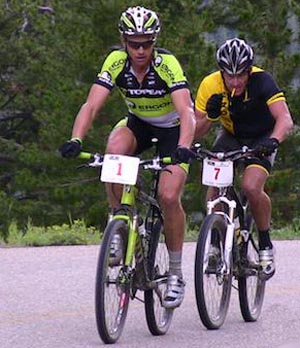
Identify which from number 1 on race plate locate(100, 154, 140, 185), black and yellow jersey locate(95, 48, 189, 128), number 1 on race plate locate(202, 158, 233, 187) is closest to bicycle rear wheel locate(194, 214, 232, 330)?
A: number 1 on race plate locate(202, 158, 233, 187)

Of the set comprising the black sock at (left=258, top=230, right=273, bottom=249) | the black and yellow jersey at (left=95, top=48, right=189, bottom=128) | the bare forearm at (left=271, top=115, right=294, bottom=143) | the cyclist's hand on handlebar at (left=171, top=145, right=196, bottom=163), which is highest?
the black and yellow jersey at (left=95, top=48, right=189, bottom=128)

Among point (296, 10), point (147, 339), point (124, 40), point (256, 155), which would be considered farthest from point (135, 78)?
point (296, 10)

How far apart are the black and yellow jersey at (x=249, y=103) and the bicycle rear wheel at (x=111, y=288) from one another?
1.48m

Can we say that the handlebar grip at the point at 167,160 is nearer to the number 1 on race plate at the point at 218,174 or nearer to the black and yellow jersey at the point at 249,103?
the number 1 on race plate at the point at 218,174

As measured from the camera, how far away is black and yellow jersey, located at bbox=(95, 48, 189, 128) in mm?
8344

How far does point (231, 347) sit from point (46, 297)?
8.96 feet

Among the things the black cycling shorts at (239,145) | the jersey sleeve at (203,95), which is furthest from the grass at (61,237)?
the jersey sleeve at (203,95)

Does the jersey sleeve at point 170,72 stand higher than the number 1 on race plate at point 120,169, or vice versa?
the jersey sleeve at point 170,72

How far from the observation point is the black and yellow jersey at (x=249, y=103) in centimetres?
891

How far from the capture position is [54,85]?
35.8 meters

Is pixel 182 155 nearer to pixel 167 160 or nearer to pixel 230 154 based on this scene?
pixel 167 160

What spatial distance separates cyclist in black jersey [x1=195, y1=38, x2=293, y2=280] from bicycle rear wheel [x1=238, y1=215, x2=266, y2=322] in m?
0.06

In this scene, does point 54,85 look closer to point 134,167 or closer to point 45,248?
point 45,248

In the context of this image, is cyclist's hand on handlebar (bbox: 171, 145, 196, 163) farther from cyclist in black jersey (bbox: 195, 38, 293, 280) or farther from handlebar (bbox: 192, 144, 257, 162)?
cyclist in black jersey (bbox: 195, 38, 293, 280)
